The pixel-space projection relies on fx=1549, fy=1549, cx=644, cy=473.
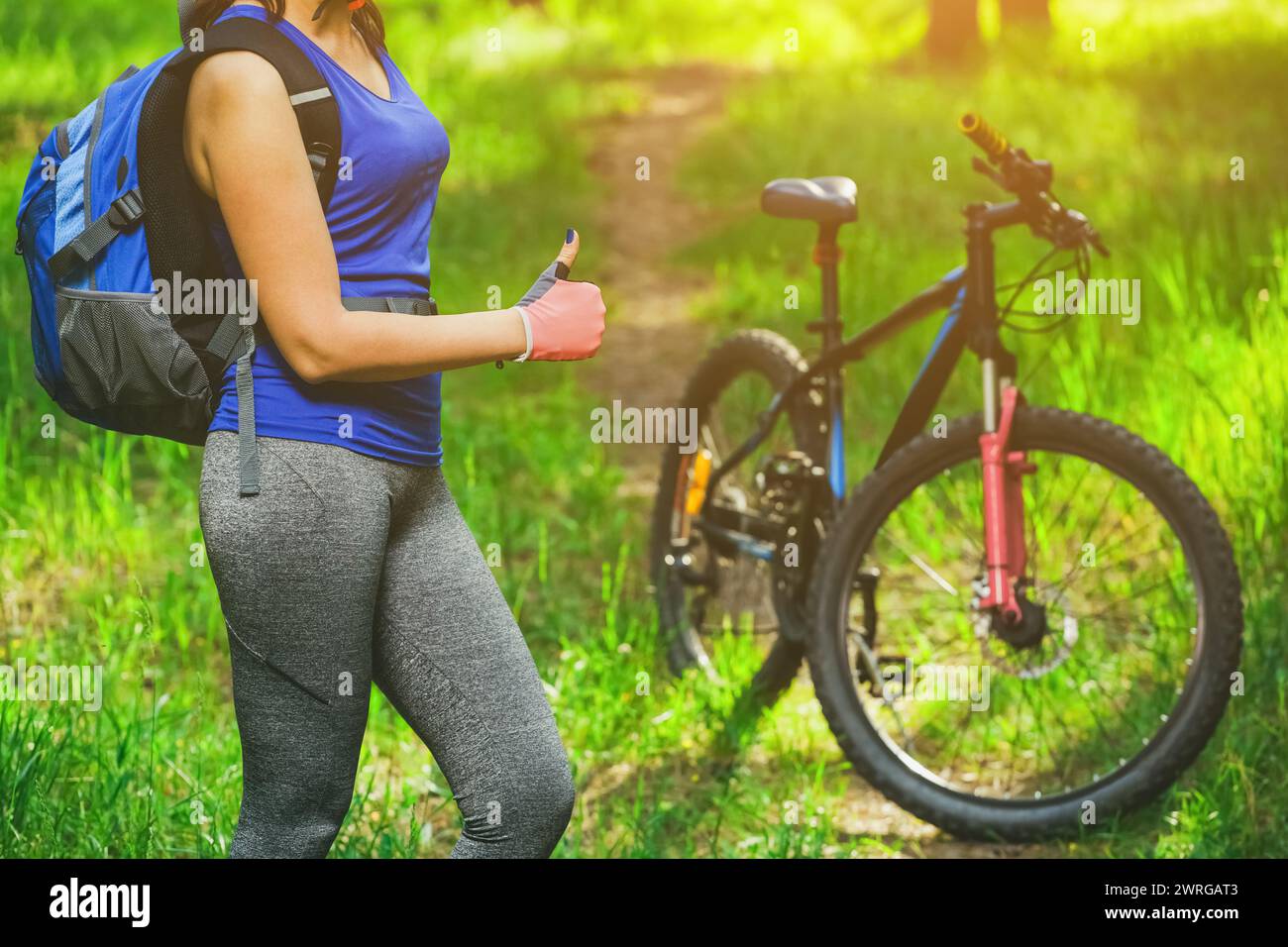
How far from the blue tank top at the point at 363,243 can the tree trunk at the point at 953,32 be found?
12.0 metres

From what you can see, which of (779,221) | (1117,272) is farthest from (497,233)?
(1117,272)

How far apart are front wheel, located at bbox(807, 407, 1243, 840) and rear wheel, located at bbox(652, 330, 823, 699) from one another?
0.27 metres

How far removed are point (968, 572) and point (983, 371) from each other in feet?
5.14

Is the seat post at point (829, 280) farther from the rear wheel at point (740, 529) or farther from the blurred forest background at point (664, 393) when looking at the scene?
the blurred forest background at point (664, 393)

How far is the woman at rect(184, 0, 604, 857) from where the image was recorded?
7.36 ft

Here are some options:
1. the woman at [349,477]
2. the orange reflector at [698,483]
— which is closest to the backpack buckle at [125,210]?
the woman at [349,477]

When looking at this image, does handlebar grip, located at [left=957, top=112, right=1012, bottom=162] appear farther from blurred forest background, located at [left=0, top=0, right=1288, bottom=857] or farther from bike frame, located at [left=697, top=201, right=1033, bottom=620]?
blurred forest background, located at [left=0, top=0, right=1288, bottom=857]

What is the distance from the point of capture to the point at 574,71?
1592 cm

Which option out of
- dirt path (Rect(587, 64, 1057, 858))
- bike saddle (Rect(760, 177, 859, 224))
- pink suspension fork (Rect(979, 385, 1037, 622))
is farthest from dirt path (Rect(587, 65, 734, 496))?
pink suspension fork (Rect(979, 385, 1037, 622))

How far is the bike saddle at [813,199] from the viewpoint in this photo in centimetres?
419

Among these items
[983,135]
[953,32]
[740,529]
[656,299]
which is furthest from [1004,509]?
[953,32]

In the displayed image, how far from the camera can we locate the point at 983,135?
367cm

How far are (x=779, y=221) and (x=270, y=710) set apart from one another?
23.8 ft
